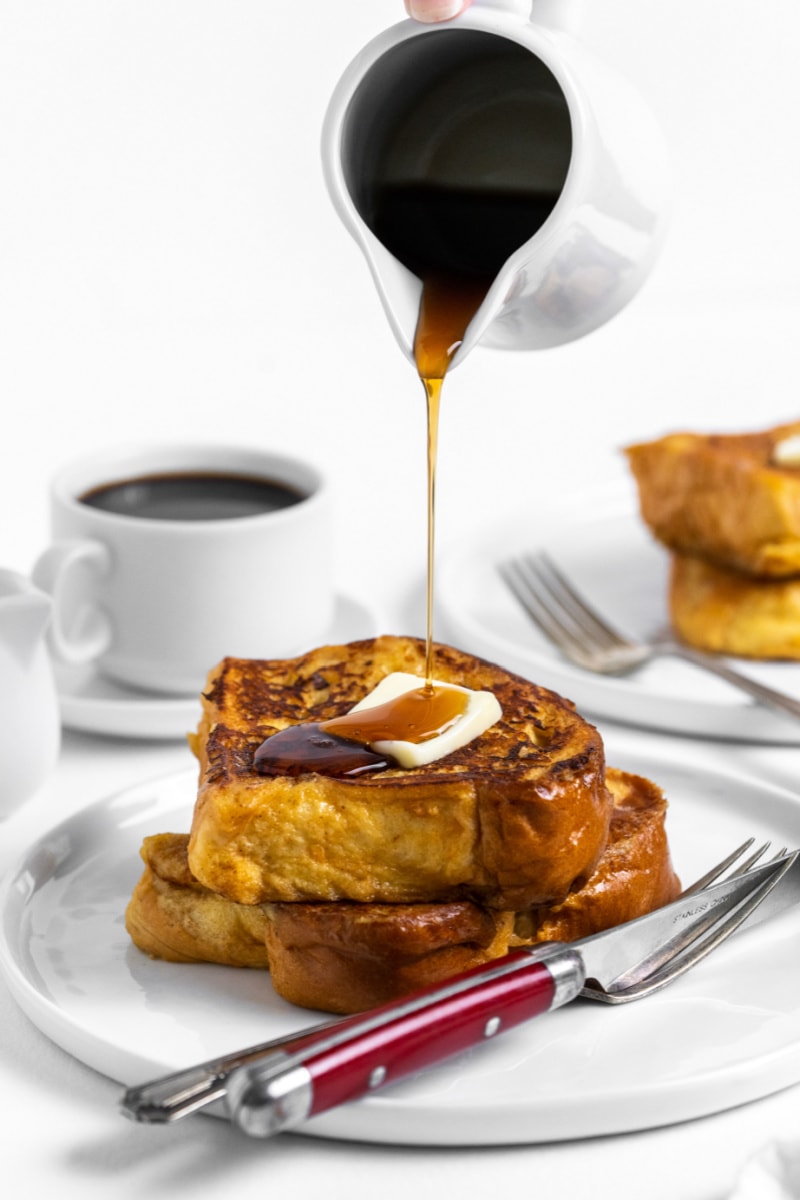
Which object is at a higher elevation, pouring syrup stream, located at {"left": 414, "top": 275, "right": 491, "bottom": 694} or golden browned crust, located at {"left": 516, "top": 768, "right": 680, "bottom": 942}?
pouring syrup stream, located at {"left": 414, "top": 275, "right": 491, "bottom": 694}

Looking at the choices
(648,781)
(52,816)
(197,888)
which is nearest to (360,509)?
(52,816)

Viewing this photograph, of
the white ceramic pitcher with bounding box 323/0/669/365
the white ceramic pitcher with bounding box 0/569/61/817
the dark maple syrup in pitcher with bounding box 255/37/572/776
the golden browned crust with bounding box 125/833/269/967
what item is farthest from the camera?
the white ceramic pitcher with bounding box 0/569/61/817

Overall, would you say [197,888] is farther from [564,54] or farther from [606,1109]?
[564,54]

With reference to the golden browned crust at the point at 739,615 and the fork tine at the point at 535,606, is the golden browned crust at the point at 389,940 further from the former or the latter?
the golden browned crust at the point at 739,615

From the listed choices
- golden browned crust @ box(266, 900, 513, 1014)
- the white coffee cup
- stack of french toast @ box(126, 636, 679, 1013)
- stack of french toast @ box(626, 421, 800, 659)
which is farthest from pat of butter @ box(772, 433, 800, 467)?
golden browned crust @ box(266, 900, 513, 1014)

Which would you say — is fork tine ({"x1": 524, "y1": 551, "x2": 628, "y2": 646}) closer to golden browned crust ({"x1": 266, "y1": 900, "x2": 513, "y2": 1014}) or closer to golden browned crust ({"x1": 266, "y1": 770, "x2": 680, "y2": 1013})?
golden browned crust ({"x1": 266, "y1": 770, "x2": 680, "y2": 1013})

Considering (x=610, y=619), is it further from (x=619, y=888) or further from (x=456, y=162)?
(x=619, y=888)

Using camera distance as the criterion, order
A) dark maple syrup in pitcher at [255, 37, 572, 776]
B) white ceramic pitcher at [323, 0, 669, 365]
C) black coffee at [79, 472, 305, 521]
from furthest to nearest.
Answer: black coffee at [79, 472, 305, 521] → dark maple syrup in pitcher at [255, 37, 572, 776] → white ceramic pitcher at [323, 0, 669, 365]
